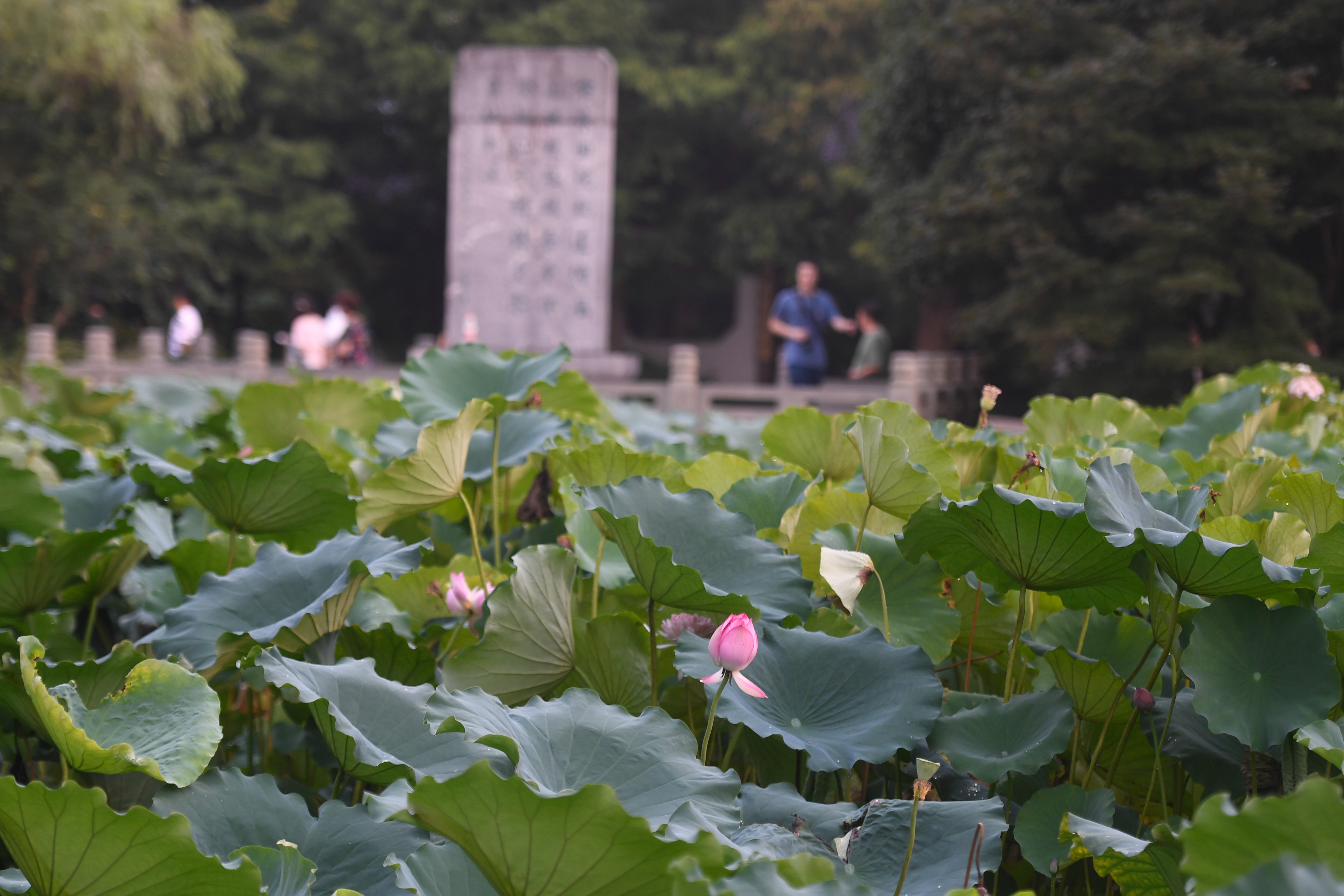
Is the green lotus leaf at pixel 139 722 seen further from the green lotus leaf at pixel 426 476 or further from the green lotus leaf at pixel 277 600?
the green lotus leaf at pixel 426 476

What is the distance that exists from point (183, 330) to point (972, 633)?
9.72m

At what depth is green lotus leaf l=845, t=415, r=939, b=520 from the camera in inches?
32.3

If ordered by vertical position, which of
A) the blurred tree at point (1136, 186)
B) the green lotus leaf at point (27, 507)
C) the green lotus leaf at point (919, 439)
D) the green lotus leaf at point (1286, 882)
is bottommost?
the green lotus leaf at point (27, 507)

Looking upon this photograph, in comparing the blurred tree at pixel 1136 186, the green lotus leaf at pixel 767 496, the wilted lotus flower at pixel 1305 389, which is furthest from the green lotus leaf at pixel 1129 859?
the blurred tree at pixel 1136 186

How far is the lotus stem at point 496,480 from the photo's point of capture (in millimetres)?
1044

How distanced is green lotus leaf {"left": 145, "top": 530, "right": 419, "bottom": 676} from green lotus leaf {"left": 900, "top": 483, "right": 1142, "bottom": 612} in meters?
0.42

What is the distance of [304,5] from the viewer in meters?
13.4

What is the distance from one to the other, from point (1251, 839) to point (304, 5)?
15.0 meters

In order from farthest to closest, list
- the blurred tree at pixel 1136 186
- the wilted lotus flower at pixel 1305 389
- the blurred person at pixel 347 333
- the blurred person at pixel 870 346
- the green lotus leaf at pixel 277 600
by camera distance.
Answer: the blurred person at pixel 870 346, the blurred person at pixel 347 333, the blurred tree at pixel 1136 186, the wilted lotus flower at pixel 1305 389, the green lotus leaf at pixel 277 600

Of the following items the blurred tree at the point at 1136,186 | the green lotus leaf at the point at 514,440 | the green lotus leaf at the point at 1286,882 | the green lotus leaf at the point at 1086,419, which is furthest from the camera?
the blurred tree at the point at 1136,186

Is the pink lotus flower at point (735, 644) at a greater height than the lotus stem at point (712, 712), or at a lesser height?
greater

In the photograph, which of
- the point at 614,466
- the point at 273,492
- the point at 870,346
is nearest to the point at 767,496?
the point at 614,466

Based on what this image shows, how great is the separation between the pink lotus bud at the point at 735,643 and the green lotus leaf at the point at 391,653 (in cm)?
36

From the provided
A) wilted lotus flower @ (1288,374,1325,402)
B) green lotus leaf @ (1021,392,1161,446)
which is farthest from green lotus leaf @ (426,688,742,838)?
wilted lotus flower @ (1288,374,1325,402)
